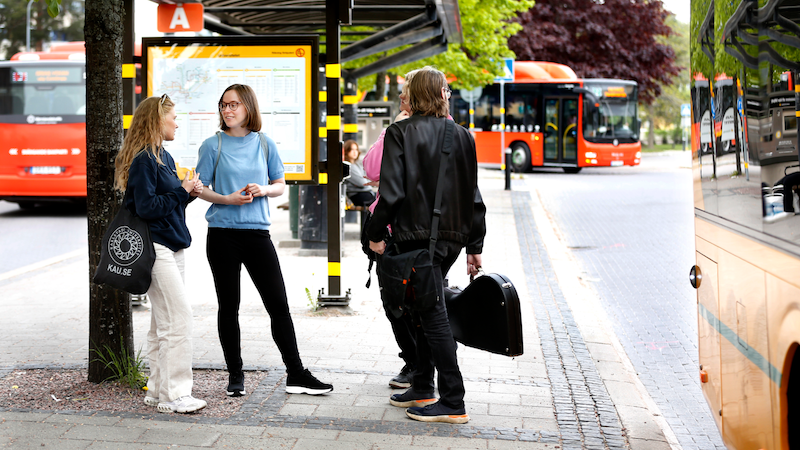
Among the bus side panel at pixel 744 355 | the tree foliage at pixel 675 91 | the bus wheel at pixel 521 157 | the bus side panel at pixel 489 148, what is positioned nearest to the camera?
the bus side panel at pixel 744 355

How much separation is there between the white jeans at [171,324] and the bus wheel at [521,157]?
26.2 meters

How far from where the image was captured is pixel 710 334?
3.84m

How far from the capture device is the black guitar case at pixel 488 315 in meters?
4.45

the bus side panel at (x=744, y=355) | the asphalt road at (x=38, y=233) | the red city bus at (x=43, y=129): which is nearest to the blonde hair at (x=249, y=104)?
the bus side panel at (x=744, y=355)

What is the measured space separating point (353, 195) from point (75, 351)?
20.8ft

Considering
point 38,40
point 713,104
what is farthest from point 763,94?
point 38,40

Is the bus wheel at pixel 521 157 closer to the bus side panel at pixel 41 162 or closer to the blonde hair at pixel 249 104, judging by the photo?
the bus side panel at pixel 41 162

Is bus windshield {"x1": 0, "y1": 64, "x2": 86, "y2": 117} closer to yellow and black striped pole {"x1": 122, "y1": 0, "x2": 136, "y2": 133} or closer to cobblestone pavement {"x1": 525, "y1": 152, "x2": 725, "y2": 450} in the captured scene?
cobblestone pavement {"x1": 525, "y1": 152, "x2": 725, "y2": 450}

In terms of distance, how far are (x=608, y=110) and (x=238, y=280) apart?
2589 cm

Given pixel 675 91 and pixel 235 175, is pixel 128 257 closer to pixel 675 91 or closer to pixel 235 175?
pixel 235 175

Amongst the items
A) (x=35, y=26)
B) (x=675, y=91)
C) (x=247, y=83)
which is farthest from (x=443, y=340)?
(x=675, y=91)

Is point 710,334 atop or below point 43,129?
below

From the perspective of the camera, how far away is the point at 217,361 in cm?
566

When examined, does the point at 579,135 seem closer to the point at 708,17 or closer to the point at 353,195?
the point at 353,195
